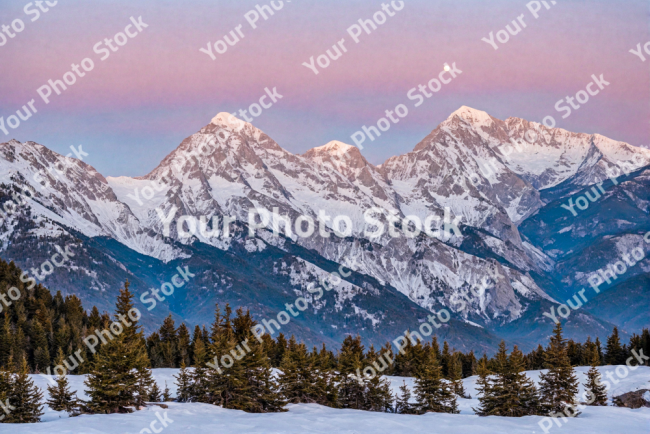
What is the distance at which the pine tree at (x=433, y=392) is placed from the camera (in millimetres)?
91062

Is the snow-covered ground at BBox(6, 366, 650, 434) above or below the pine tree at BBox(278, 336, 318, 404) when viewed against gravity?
below

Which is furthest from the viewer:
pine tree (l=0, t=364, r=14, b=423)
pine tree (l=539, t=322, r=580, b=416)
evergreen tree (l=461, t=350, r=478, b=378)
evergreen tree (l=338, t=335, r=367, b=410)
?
evergreen tree (l=461, t=350, r=478, b=378)

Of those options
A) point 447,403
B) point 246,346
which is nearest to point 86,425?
point 246,346

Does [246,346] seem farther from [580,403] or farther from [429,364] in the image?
[580,403]

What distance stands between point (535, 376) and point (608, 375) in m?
12.9

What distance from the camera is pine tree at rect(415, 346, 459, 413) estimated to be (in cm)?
9106

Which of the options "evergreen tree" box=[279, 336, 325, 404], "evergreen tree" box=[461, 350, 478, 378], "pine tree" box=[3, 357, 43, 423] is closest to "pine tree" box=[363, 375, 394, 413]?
"evergreen tree" box=[279, 336, 325, 404]

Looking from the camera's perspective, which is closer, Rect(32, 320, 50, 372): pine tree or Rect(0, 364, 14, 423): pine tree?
Rect(0, 364, 14, 423): pine tree

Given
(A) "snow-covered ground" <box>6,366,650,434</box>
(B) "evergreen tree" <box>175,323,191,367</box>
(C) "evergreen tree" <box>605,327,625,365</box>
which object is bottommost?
(A) "snow-covered ground" <box>6,366,650,434</box>

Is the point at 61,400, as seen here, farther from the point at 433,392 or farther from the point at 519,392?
the point at 519,392

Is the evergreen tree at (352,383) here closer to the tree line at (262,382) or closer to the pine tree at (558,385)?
the tree line at (262,382)

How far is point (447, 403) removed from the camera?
94.2 meters

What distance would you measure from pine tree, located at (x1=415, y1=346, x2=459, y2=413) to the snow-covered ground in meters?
5.65

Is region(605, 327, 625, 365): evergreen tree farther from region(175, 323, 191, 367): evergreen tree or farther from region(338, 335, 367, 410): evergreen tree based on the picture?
region(175, 323, 191, 367): evergreen tree
